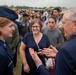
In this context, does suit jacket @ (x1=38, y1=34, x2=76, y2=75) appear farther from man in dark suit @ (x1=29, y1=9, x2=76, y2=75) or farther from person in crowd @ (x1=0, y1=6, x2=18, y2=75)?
person in crowd @ (x1=0, y1=6, x2=18, y2=75)

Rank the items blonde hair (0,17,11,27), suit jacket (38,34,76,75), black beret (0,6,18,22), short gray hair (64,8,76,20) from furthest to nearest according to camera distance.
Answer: black beret (0,6,18,22) < blonde hair (0,17,11,27) < short gray hair (64,8,76,20) < suit jacket (38,34,76,75)

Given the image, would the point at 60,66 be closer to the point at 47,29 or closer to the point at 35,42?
the point at 35,42

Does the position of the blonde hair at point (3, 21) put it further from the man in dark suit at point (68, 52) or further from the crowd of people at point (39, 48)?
the man in dark suit at point (68, 52)

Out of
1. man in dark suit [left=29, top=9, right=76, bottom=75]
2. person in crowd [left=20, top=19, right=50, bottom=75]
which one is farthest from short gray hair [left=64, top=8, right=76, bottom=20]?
person in crowd [left=20, top=19, right=50, bottom=75]

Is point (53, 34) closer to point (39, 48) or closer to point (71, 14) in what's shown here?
point (39, 48)

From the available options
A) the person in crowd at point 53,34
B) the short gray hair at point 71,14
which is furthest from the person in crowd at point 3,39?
the person in crowd at point 53,34

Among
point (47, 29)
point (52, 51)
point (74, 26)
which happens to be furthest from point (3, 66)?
point (47, 29)

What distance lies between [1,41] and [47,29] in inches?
112

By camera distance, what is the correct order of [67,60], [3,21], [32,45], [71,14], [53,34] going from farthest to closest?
[53,34] → [32,45] → [3,21] → [71,14] → [67,60]

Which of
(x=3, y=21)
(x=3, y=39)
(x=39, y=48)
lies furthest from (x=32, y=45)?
A: (x=3, y=21)

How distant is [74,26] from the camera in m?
2.27

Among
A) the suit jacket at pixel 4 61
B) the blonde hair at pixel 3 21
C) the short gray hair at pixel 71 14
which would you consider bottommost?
the suit jacket at pixel 4 61

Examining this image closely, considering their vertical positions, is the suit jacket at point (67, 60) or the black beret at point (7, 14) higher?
the black beret at point (7, 14)

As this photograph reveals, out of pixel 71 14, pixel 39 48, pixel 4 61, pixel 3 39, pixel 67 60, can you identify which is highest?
pixel 71 14
